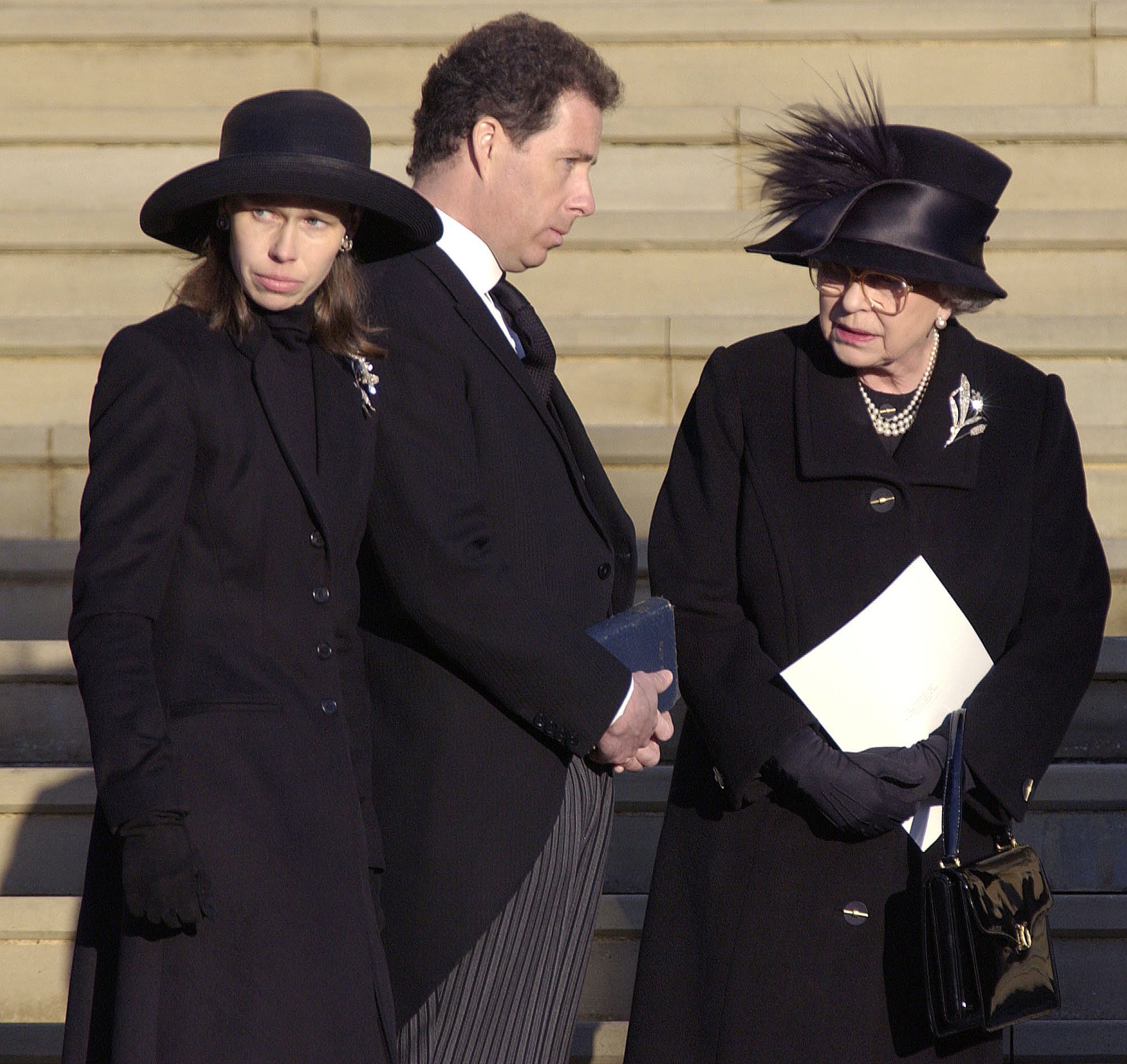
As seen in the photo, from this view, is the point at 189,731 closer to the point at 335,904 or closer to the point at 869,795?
the point at 335,904

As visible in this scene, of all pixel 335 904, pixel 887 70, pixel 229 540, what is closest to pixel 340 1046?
pixel 335 904

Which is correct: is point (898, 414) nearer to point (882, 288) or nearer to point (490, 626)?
point (882, 288)

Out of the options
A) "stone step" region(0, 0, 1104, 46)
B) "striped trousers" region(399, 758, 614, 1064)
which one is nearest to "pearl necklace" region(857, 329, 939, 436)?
"striped trousers" region(399, 758, 614, 1064)

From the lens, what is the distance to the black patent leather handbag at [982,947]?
2.61 meters

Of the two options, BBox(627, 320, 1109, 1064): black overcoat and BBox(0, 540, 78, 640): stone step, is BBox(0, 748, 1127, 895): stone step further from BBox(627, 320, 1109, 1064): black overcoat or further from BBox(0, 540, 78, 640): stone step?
BBox(627, 320, 1109, 1064): black overcoat

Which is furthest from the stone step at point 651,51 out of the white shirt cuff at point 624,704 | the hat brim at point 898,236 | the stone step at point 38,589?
the white shirt cuff at point 624,704

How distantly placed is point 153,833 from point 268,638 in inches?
13.8

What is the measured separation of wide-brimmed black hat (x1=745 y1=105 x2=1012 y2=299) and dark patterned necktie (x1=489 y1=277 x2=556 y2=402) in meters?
0.41

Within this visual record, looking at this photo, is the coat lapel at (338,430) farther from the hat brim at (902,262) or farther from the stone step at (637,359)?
the stone step at (637,359)

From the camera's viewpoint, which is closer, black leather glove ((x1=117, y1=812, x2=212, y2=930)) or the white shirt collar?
black leather glove ((x1=117, y1=812, x2=212, y2=930))

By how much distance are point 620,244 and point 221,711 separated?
4.00 metres

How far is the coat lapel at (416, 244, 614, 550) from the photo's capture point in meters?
2.63

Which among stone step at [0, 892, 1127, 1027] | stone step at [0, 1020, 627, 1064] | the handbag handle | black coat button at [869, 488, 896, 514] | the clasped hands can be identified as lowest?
stone step at [0, 1020, 627, 1064]

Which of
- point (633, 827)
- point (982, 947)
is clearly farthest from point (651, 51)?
point (982, 947)
